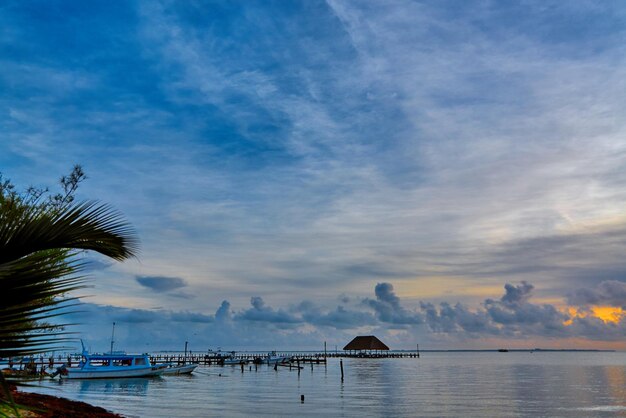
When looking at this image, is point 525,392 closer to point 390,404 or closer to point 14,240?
point 390,404

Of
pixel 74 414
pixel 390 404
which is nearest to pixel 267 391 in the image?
pixel 390 404

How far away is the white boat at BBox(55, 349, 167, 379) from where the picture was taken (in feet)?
227

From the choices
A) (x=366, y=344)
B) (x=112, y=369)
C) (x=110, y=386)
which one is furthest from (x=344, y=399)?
(x=366, y=344)

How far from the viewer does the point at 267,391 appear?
56.6 m

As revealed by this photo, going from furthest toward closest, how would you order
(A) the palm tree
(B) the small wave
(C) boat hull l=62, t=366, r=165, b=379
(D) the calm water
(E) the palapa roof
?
(E) the palapa roof → (C) boat hull l=62, t=366, r=165, b=379 → (B) the small wave → (D) the calm water → (A) the palm tree

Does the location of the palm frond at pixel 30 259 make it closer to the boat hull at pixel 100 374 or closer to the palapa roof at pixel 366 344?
the boat hull at pixel 100 374

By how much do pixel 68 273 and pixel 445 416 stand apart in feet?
129

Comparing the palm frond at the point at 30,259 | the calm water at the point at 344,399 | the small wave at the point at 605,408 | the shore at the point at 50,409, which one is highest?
the palm frond at the point at 30,259

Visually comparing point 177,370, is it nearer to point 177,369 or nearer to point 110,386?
point 177,369


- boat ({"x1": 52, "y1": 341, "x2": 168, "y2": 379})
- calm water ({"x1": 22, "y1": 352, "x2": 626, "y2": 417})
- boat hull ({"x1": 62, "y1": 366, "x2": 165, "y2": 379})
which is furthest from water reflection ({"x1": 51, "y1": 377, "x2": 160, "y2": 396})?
boat ({"x1": 52, "y1": 341, "x2": 168, "y2": 379})

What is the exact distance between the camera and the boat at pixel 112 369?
69062 mm

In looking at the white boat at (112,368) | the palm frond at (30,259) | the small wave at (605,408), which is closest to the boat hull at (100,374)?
the white boat at (112,368)

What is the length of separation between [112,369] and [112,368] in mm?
217

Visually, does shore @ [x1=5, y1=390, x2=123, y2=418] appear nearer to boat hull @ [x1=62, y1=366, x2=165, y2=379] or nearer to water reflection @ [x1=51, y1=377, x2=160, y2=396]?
water reflection @ [x1=51, y1=377, x2=160, y2=396]
